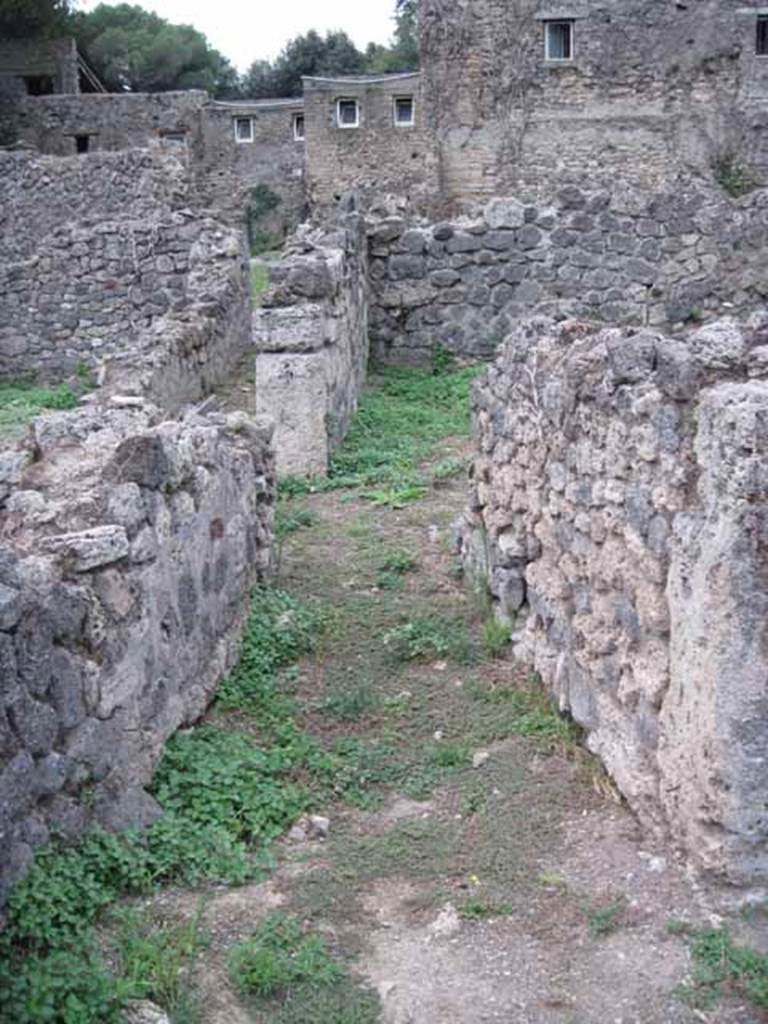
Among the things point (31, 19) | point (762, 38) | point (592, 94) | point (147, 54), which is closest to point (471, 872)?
point (592, 94)

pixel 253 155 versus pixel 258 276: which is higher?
pixel 253 155

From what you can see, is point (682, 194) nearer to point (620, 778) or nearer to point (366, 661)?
point (366, 661)

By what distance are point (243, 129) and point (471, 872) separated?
31775mm

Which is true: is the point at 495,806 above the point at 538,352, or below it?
below

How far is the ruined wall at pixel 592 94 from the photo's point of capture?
2236cm

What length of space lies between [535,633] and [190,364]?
6.43 metres

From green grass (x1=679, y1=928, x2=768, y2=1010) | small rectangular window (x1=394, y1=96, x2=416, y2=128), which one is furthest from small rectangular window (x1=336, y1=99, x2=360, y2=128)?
green grass (x1=679, y1=928, x2=768, y2=1010)

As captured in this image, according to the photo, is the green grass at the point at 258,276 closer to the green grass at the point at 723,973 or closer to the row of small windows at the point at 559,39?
the row of small windows at the point at 559,39

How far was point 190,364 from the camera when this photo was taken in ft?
37.2

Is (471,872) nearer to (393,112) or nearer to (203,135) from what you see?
(393,112)

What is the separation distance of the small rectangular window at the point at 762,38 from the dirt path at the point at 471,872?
65.9 ft

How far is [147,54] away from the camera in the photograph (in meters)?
44.6

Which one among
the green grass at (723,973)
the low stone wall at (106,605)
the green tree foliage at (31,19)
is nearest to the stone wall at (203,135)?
the green tree foliage at (31,19)

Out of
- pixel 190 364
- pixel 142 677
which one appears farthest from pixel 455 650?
pixel 190 364
